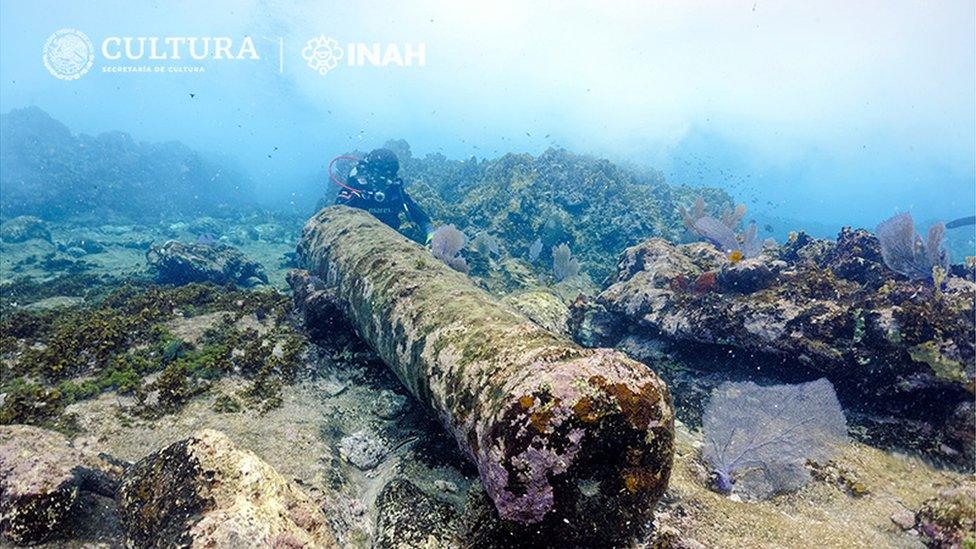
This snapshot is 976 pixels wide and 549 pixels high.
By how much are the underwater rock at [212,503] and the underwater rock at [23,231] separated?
2563 centimetres

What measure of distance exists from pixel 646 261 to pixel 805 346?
13.6 ft

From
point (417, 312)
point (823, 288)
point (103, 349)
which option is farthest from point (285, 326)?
point (823, 288)

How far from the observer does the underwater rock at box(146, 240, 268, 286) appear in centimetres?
1322

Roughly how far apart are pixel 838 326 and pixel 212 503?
7.38 metres

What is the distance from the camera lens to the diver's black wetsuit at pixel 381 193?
15.2 m

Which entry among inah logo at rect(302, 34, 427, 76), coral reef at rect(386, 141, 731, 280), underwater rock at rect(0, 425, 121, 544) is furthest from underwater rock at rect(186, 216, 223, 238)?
underwater rock at rect(0, 425, 121, 544)

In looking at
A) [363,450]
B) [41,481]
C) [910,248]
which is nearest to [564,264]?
[910,248]

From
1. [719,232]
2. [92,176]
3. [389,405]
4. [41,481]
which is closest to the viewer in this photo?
[41,481]

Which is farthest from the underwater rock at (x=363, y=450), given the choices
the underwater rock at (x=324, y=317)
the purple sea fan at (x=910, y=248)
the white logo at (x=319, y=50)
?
the white logo at (x=319, y=50)

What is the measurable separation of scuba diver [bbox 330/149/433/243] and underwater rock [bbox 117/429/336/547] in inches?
461

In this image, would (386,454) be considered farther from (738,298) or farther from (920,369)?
(920,369)

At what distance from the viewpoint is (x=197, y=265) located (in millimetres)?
13305

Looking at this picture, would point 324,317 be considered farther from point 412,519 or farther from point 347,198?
point 347,198

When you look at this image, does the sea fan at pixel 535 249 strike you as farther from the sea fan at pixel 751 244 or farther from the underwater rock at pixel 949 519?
the underwater rock at pixel 949 519
